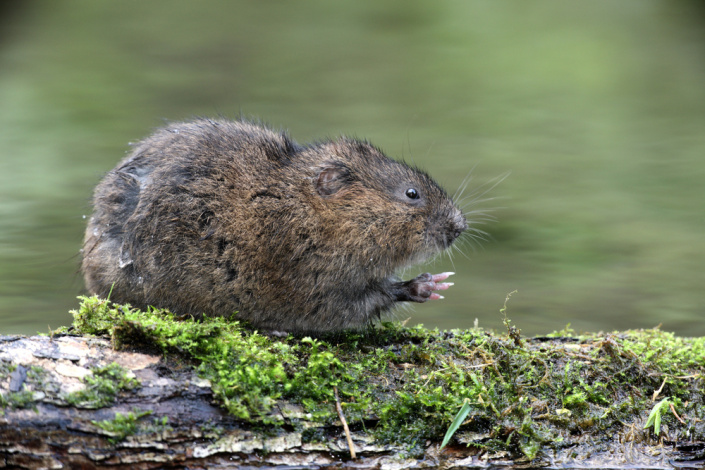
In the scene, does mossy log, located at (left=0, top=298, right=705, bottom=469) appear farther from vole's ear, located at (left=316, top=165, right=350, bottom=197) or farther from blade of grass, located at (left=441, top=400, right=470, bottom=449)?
vole's ear, located at (left=316, top=165, right=350, bottom=197)

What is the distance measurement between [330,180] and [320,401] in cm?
180

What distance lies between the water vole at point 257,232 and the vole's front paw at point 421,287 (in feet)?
0.04

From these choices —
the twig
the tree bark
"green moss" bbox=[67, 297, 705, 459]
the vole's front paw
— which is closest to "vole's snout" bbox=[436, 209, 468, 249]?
the vole's front paw

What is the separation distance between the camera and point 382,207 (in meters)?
5.42

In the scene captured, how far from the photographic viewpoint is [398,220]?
5.41 metres

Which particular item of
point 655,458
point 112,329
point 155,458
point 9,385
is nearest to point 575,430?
point 655,458

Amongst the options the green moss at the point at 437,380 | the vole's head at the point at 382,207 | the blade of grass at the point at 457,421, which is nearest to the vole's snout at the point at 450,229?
the vole's head at the point at 382,207

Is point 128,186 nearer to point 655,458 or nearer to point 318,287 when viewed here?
point 318,287

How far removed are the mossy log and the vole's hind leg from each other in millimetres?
556

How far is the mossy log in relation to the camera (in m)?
3.73

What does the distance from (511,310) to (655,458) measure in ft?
16.8

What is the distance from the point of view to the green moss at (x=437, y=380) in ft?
13.9

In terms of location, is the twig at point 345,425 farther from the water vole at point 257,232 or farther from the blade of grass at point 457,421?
the water vole at point 257,232

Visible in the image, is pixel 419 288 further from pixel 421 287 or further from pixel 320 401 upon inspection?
pixel 320 401
